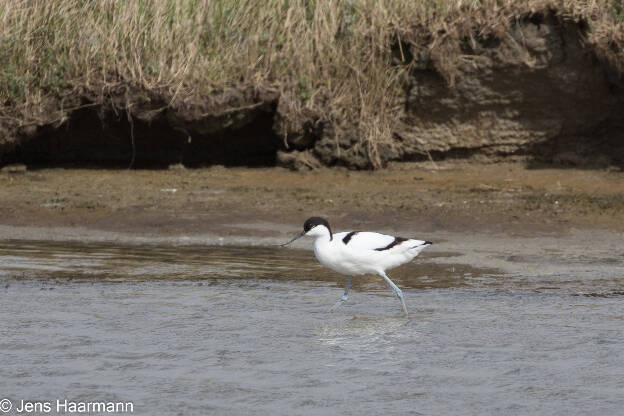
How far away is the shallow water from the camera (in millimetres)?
4871

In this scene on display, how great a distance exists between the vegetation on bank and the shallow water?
11.9 ft

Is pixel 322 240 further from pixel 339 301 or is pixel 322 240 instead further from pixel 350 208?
pixel 350 208

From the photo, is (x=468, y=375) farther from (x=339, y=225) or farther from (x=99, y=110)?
(x=99, y=110)

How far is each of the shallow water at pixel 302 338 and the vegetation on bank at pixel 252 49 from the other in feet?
11.9

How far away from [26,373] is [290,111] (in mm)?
6878

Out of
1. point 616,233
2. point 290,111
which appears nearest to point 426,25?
point 290,111

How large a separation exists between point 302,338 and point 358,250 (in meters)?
1.04

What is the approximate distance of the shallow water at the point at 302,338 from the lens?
487cm

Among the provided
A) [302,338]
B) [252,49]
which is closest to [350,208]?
[252,49]

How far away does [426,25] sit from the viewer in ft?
38.6

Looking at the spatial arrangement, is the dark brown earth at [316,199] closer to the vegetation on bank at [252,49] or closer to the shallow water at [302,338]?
the vegetation on bank at [252,49]

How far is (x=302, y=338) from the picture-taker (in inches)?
236

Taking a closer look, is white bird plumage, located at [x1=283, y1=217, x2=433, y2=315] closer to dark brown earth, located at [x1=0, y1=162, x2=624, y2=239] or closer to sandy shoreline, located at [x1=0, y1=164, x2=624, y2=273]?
sandy shoreline, located at [x1=0, y1=164, x2=624, y2=273]

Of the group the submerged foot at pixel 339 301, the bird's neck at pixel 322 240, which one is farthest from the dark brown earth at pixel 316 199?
the submerged foot at pixel 339 301
